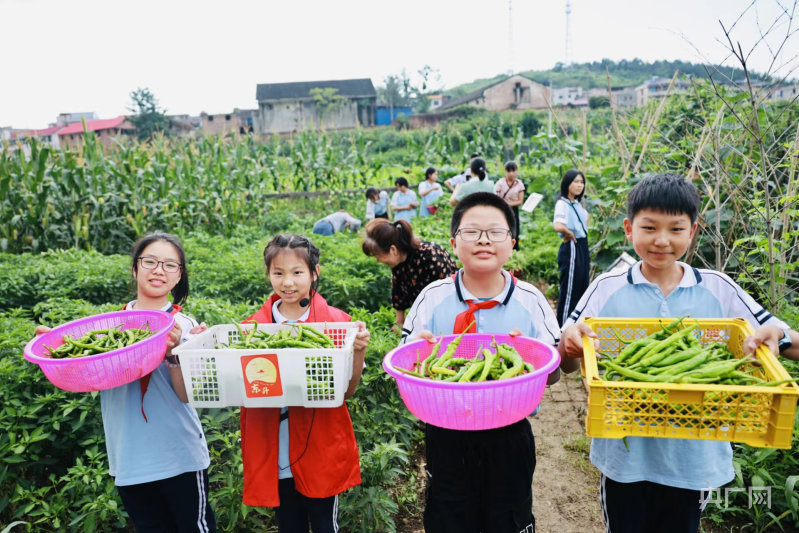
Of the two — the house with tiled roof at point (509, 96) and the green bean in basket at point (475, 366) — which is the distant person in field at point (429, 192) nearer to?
the green bean in basket at point (475, 366)

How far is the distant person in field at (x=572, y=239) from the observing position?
6.79 metres

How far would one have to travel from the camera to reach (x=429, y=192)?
13.4 m

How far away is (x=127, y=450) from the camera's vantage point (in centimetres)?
260

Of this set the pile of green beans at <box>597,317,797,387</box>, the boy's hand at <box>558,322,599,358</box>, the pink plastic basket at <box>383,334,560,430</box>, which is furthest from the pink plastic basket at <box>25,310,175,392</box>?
the pile of green beans at <box>597,317,797,387</box>

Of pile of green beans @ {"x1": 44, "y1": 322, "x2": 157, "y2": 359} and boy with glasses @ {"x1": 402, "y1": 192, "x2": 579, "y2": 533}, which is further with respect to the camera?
pile of green beans @ {"x1": 44, "y1": 322, "x2": 157, "y2": 359}

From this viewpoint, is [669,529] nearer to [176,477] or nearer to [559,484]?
[559,484]

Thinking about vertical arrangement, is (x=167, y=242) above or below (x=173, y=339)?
above

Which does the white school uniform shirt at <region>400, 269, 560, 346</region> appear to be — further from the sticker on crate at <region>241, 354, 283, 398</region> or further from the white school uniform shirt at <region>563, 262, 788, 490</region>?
the sticker on crate at <region>241, 354, 283, 398</region>

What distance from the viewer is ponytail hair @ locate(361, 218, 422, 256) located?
4.70 metres

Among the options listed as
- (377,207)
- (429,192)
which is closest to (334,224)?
(377,207)

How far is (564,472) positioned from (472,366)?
101 inches

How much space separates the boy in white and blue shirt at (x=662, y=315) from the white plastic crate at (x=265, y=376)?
1.07 meters

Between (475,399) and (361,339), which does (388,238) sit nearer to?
(361,339)

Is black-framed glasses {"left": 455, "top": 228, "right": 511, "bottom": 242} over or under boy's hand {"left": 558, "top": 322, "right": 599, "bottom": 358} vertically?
over
